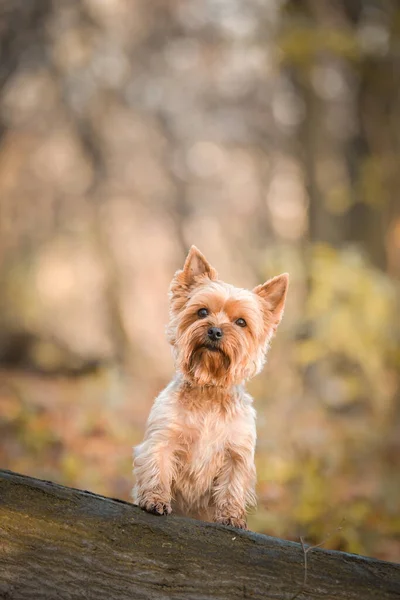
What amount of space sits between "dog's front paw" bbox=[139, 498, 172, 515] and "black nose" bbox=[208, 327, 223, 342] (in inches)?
34.9

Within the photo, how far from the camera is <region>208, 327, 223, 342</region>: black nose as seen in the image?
11.9 ft

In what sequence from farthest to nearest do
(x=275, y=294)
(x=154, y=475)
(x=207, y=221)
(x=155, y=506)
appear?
(x=207, y=221) < (x=275, y=294) < (x=154, y=475) < (x=155, y=506)

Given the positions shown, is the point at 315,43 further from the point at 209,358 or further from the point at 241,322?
the point at 209,358

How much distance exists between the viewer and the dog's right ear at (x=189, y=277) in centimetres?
382

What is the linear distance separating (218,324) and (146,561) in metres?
1.28

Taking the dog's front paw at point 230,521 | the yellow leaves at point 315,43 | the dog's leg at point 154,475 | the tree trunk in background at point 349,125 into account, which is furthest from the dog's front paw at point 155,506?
the yellow leaves at point 315,43

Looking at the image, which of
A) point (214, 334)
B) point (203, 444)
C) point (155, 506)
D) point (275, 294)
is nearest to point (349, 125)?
point (275, 294)

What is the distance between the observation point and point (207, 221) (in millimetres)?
14867

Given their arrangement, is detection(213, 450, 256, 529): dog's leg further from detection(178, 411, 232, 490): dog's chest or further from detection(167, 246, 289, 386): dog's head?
detection(167, 246, 289, 386): dog's head

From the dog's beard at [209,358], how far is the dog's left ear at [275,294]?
12.2 inches

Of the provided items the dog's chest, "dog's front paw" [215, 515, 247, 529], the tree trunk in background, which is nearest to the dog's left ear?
the dog's chest

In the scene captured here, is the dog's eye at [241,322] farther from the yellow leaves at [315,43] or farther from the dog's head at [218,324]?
the yellow leaves at [315,43]

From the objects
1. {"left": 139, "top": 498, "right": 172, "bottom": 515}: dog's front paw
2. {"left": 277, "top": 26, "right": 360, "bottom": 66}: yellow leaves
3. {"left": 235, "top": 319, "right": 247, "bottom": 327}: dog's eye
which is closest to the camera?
{"left": 139, "top": 498, "right": 172, "bottom": 515}: dog's front paw

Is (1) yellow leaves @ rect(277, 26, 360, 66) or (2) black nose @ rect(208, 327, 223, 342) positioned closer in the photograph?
(2) black nose @ rect(208, 327, 223, 342)
